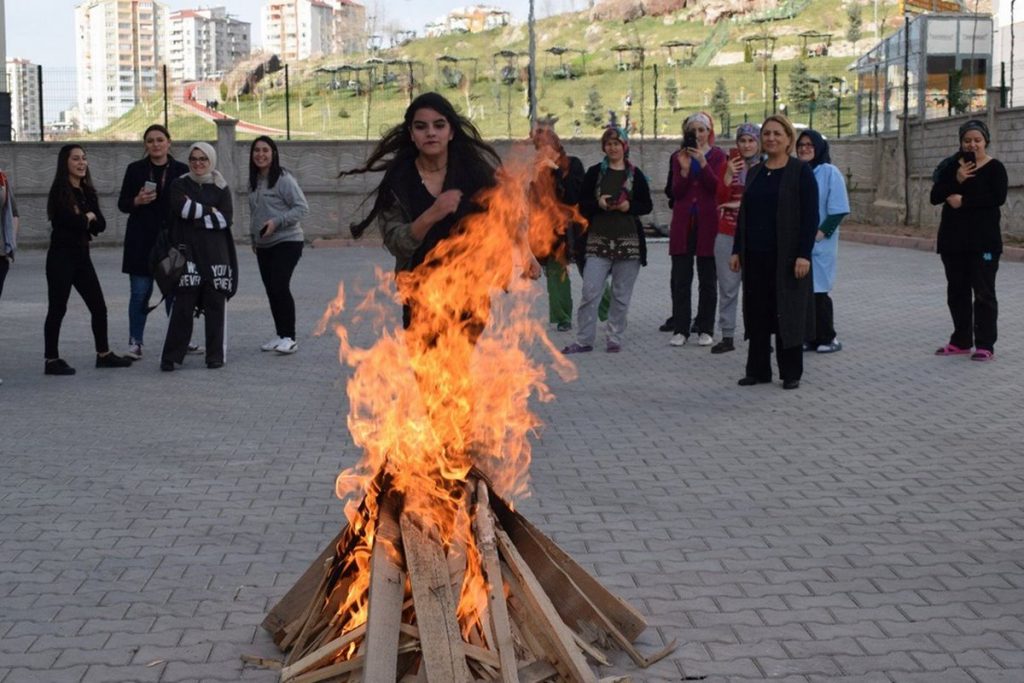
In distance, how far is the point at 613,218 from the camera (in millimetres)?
12508

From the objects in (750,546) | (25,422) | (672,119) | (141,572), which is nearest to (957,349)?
(750,546)

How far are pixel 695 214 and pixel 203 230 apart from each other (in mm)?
4370

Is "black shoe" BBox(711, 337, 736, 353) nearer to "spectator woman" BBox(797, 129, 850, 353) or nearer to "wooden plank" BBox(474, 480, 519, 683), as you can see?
"spectator woman" BBox(797, 129, 850, 353)

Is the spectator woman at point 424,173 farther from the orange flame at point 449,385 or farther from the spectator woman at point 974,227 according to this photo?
the spectator woman at point 974,227

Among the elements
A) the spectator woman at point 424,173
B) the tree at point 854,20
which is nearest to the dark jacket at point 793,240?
the spectator woman at point 424,173

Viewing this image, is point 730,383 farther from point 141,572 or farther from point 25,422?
point 141,572

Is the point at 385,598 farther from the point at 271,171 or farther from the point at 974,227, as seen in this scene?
the point at 271,171

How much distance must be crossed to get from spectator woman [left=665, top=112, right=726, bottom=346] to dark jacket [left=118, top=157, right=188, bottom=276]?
441 cm

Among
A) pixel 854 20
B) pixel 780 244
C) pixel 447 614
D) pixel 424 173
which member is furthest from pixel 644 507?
pixel 854 20

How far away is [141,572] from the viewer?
5.74 m

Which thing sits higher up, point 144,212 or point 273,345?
point 144,212

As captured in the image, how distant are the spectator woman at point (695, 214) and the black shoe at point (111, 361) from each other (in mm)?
4942

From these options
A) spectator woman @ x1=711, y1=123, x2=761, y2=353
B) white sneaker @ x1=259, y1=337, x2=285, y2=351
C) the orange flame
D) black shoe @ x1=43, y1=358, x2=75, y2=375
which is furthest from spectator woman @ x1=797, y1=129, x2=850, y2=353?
the orange flame

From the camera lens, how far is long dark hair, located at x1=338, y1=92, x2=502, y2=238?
549cm
